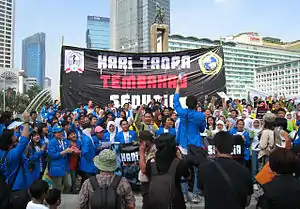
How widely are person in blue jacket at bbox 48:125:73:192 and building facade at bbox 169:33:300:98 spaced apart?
104387 mm

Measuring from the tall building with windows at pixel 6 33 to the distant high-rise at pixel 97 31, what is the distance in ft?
137

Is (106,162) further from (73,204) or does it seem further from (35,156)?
(73,204)

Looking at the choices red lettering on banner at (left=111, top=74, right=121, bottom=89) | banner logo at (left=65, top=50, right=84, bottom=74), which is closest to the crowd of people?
banner logo at (left=65, top=50, right=84, bottom=74)

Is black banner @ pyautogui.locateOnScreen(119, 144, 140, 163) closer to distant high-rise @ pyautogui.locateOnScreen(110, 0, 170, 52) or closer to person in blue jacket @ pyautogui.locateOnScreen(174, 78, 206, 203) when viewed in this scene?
person in blue jacket @ pyautogui.locateOnScreen(174, 78, 206, 203)

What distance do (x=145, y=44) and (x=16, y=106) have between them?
197ft

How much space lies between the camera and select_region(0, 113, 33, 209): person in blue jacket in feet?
12.5

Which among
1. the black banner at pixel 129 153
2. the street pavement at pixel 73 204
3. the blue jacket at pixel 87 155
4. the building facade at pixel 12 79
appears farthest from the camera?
the building facade at pixel 12 79

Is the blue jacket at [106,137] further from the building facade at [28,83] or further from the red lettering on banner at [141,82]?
the building facade at [28,83]

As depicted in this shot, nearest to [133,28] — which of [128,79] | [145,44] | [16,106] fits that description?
[145,44]

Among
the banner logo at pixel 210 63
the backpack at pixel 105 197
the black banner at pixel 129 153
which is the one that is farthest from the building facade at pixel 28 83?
the backpack at pixel 105 197

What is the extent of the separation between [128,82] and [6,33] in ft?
477

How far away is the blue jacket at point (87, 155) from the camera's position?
19.6 feet

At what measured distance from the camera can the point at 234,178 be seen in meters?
2.74

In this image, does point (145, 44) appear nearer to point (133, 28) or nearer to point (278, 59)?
point (133, 28)
